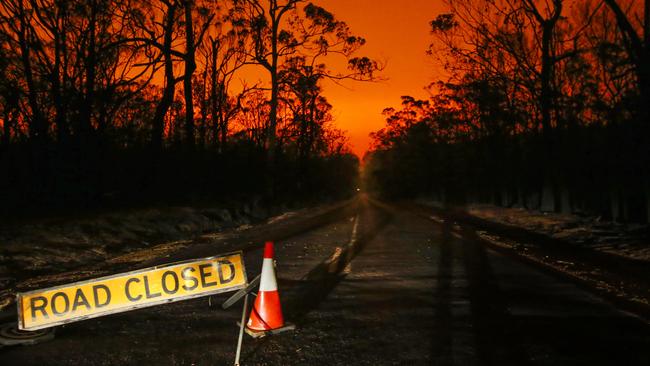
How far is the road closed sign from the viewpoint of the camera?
4.79 metres

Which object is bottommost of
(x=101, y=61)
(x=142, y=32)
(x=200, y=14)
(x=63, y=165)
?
(x=63, y=165)

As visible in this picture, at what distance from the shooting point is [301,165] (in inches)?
2046

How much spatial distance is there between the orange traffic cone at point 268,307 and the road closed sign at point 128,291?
29cm

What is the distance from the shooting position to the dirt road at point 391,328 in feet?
14.6

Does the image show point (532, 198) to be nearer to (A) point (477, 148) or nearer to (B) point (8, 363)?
(A) point (477, 148)

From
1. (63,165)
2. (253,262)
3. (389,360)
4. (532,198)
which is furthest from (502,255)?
(532,198)

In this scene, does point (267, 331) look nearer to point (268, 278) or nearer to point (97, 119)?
point (268, 278)

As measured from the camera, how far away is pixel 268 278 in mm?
5340

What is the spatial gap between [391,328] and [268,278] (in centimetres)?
138

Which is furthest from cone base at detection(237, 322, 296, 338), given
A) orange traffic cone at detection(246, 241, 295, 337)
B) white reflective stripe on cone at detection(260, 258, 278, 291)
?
white reflective stripe on cone at detection(260, 258, 278, 291)

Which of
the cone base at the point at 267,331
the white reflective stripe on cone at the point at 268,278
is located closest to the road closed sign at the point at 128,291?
the white reflective stripe on cone at the point at 268,278

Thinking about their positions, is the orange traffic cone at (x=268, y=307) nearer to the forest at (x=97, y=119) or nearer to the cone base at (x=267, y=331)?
the cone base at (x=267, y=331)

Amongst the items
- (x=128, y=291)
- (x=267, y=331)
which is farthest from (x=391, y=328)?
(x=128, y=291)

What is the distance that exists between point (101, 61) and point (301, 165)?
30408 mm
